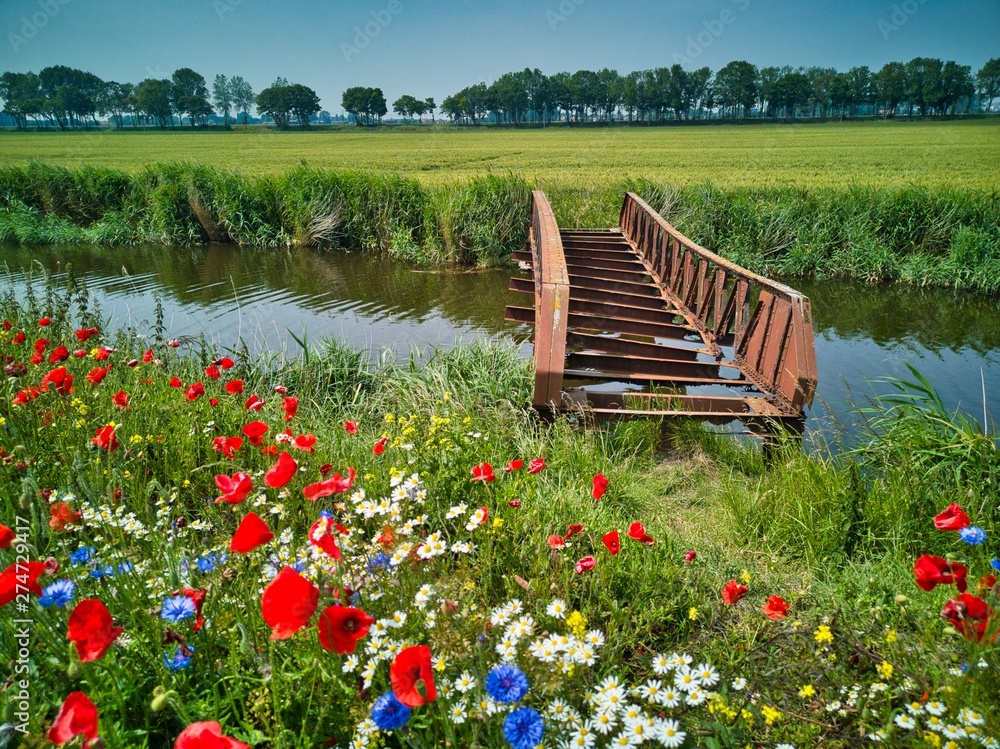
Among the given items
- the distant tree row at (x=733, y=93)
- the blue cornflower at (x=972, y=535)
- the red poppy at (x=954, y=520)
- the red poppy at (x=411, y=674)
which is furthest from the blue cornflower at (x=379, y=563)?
the distant tree row at (x=733, y=93)

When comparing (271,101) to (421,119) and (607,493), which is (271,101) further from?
(607,493)

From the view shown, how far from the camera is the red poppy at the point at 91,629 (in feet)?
3.32

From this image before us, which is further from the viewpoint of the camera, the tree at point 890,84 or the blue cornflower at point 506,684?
the tree at point 890,84

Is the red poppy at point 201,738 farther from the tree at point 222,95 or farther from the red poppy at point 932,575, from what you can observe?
the tree at point 222,95

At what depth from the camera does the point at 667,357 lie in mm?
6488

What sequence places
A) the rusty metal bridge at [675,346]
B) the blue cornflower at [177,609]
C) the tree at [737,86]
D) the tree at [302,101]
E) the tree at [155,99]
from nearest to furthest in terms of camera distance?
the blue cornflower at [177,609], the rusty metal bridge at [675,346], the tree at [737,86], the tree at [155,99], the tree at [302,101]

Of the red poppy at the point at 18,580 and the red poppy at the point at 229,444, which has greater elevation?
the red poppy at the point at 18,580

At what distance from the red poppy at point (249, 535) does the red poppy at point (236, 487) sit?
0.25m

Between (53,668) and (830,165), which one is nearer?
(53,668)

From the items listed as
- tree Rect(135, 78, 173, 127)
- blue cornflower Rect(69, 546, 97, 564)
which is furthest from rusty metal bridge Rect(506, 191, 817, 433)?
tree Rect(135, 78, 173, 127)

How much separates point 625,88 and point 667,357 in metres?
107

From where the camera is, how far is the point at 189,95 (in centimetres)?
11488

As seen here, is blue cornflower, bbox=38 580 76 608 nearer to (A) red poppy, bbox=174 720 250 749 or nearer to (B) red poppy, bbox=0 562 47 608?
(B) red poppy, bbox=0 562 47 608

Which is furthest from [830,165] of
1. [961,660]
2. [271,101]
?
[271,101]
